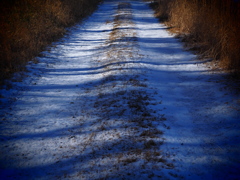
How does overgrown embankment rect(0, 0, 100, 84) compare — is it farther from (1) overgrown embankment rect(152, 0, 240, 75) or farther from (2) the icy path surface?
(1) overgrown embankment rect(152, 0, 240, 75)

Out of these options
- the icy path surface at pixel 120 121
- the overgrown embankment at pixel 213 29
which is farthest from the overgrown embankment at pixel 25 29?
the overgrown embankment at pixel 213 29

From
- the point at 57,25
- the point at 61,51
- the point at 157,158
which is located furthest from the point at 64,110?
the point at 57,25

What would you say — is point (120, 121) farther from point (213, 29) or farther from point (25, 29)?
point (25, 29)

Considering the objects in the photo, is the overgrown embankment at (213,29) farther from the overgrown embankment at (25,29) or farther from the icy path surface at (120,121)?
the overgrown embankment at (25,29)

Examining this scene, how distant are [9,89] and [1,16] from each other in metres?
4.01

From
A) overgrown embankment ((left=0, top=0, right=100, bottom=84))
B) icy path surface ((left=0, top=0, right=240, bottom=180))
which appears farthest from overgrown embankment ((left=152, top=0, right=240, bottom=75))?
overgrown embankment ((left=0, top=0, right=100, bottom=84))

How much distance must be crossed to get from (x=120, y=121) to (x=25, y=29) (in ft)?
18.8

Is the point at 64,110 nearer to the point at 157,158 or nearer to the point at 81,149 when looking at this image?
the point at 81,149

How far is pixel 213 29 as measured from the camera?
244 inches

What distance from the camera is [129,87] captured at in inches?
172

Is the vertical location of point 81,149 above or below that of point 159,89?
below

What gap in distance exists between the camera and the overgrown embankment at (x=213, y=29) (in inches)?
193

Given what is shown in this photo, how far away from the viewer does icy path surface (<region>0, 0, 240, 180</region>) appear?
2.41 meters

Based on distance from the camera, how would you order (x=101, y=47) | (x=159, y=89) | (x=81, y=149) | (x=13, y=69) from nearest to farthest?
(x=81, y=149), (x=159, y=89), (x=13, y=69), (x=101, y=47)
